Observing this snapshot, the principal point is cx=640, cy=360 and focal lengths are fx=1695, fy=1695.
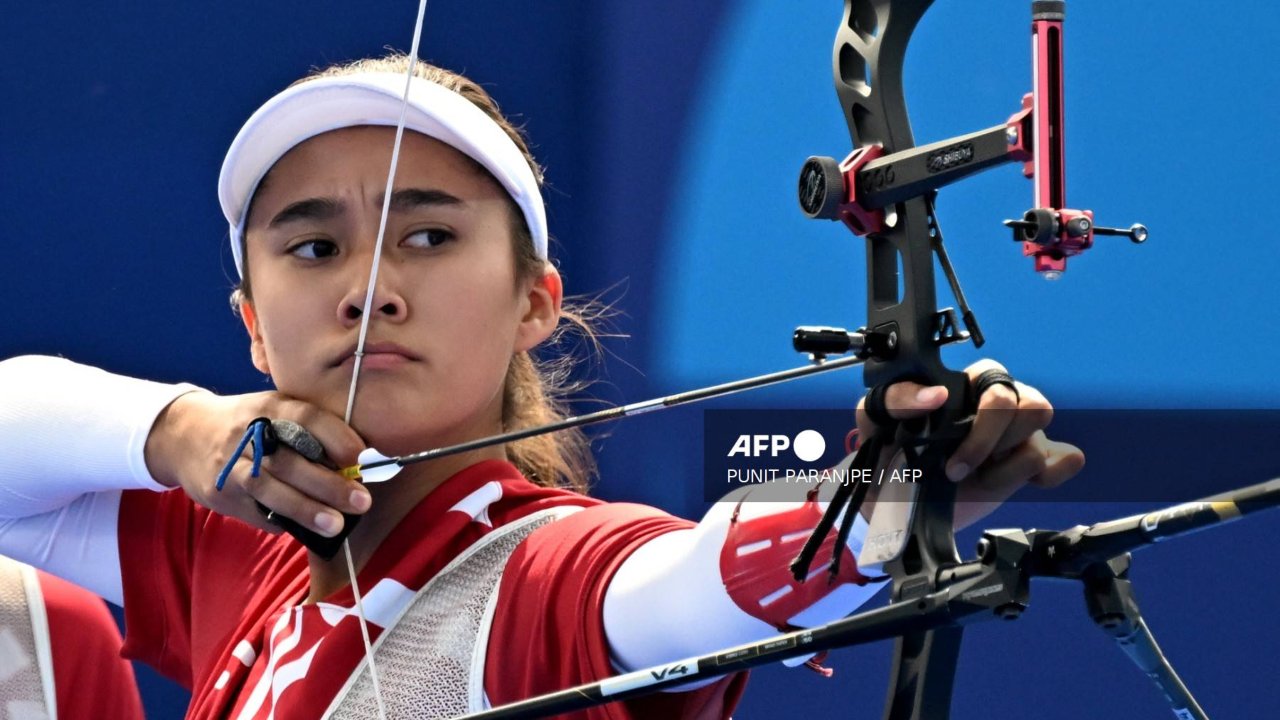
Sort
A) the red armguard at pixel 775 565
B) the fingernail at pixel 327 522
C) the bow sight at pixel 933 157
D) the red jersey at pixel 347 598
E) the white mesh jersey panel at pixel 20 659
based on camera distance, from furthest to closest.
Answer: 1. the white mesh jersey panel at pixel 20 659
2. the fingernail at pixel 327 522
3. the red jersey at pixel 347 598
4. the red armguard at pixel 775 565
5. the bow sight at pixel 933 157

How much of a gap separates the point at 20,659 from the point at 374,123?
2.16 ft

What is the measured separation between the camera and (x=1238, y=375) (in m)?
1.41

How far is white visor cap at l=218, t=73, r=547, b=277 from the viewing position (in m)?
1.31

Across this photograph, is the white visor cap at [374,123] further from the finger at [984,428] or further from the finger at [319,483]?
the finger at [984,428]

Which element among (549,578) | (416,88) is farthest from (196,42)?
(549,578)

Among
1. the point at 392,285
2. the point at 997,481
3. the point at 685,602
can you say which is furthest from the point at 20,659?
the point at 997,481

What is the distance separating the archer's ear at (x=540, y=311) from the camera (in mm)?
1404

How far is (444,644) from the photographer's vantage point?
1204 mm

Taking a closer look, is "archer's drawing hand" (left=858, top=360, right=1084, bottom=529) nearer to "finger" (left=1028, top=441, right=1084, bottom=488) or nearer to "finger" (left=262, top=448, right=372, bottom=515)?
"finger" (left=1028, top=441, right=1084, bottom=488)

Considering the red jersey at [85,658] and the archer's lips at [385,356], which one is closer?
the archer's lips at [385,356]

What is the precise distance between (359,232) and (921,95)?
73 cm

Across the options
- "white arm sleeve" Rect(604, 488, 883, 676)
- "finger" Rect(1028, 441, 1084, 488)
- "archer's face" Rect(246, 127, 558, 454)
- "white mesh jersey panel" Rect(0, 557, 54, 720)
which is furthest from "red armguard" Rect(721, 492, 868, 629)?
"white mesh jersey panel" Rect(0, 557, 54, 720)

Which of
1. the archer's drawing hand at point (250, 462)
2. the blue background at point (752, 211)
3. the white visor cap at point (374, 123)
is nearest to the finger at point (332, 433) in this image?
the archer's drawing hand at point (250, 462)

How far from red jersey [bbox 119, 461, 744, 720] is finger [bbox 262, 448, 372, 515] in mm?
64
